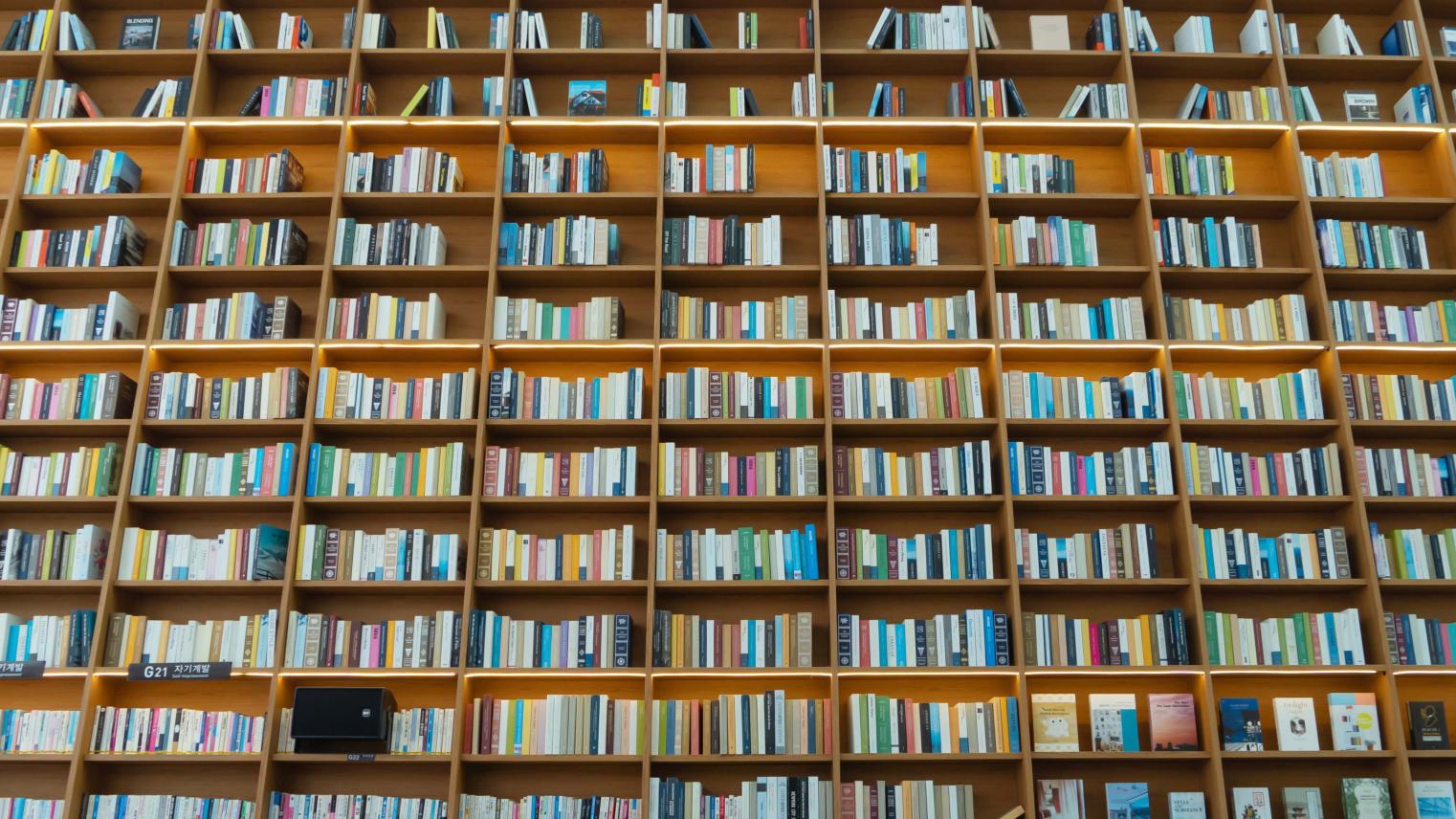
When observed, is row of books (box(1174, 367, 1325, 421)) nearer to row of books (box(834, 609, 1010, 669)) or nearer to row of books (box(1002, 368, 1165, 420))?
row of books (box(1002, 368, 1165, 420))

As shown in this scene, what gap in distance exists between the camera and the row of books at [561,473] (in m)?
4.84

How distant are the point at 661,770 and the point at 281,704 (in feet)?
4.58

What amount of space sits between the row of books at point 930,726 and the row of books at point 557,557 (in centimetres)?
93

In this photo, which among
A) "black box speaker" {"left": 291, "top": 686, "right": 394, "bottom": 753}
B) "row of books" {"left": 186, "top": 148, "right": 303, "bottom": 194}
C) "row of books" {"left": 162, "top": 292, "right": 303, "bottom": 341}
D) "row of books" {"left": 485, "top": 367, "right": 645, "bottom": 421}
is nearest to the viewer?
"black box speaker" {"left": 291, "top": 686, "right": 394, "bottom": 753}

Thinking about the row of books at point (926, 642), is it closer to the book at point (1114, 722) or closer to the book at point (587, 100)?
the book at point (1114, 722)

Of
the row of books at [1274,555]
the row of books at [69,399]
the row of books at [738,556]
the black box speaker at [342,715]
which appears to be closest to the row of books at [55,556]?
the row of books at [69,399]

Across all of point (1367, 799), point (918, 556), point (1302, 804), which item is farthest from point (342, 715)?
point (1367, 799)

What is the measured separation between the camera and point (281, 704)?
15.1 feet

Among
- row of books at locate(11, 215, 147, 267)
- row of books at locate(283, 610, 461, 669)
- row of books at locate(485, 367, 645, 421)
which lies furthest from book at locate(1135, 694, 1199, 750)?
row of books at locate(11, 215, 147, 267)

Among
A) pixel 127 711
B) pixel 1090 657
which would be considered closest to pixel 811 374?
pixel 1090 657

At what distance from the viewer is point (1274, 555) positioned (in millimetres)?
4758

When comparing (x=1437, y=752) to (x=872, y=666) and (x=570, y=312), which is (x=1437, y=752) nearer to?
(x=872, y=666)

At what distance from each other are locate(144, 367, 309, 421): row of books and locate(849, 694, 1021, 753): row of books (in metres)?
2.43

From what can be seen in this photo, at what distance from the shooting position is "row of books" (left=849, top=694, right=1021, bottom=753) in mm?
4535
